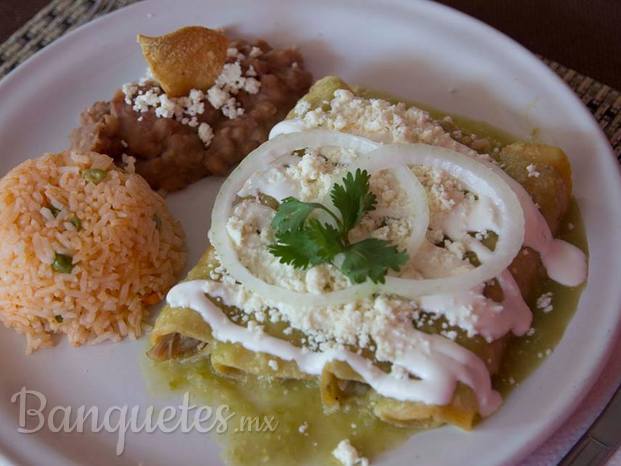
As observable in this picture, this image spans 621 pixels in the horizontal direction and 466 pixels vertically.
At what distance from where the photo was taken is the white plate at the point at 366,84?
7.47 ft

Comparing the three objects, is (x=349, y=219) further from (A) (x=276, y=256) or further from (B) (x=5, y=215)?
(B) (x=5, y=215)

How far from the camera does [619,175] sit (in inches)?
106

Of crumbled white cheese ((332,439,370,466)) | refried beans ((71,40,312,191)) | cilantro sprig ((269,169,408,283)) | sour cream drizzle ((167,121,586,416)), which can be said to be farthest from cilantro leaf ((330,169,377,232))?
refried beans ((71,40,312,191))

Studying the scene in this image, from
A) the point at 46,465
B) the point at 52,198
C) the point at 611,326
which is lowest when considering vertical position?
the point at 611,326

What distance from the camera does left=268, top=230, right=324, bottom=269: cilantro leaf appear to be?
2.31m

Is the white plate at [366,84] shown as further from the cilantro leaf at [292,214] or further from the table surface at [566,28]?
the cilantro leaf at [292,214]

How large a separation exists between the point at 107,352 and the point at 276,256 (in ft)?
2.56

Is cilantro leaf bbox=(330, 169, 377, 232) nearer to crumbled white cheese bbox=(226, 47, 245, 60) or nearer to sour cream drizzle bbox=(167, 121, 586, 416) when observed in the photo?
sour cream drizzle bbox=(167, 121, 586, 416)

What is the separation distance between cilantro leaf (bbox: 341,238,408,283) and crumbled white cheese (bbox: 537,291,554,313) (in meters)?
0.52

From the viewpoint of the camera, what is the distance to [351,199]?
7.80 feet

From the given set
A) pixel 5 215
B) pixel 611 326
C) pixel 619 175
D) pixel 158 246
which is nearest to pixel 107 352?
pixel 158 246

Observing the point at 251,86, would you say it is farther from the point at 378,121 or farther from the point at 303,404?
the point at 303,404

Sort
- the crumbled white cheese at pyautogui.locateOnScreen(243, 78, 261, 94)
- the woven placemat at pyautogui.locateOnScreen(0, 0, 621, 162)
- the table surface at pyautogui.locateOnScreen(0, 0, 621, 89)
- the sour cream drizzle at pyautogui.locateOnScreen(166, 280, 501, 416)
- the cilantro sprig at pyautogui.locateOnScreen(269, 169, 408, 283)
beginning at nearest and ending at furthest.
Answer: the sour cream drizzle at pyautogui.locateOnScreen(166, 280, 501, 416) < the cilantro sprig at pyautogui.locateOnScreen(269, 169, 408, 283) < the crumbled white cheese at pyautogui.locateOnScreen(243, 78, 261, 94) < the table surface at pyautogui.locateOnScreen(0, 0, 621, 89) < the woven placemat at pyautogui.locateOnScreen(0, 0, 621, 162)

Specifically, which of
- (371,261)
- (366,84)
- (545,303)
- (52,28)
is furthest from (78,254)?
(52,28)
